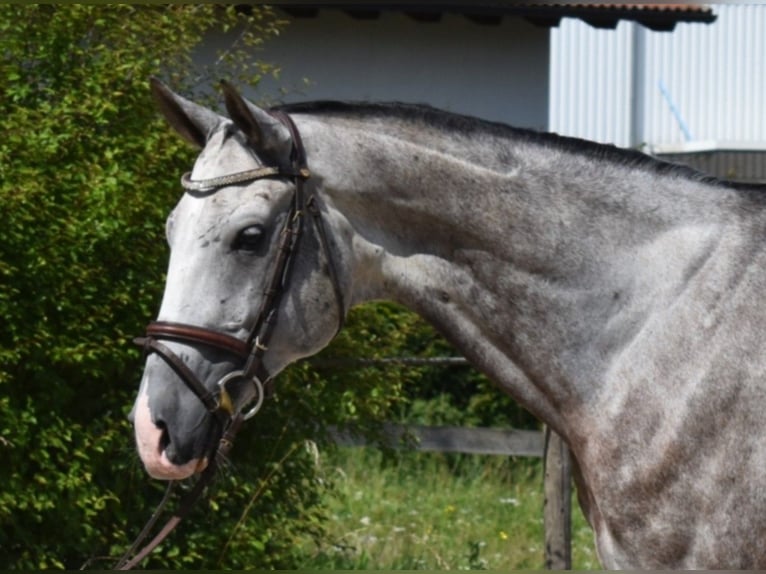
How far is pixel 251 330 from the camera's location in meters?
3.11

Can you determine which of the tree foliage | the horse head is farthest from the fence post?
the horse head

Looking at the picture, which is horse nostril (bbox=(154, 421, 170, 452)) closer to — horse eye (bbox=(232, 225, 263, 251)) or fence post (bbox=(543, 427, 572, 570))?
horse eye (bbox=(232, 225, 263, 251))

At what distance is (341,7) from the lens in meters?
10.5

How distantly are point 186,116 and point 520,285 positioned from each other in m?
0.97

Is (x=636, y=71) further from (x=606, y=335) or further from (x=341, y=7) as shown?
(x=606, y=335)

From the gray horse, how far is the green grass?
3046mm

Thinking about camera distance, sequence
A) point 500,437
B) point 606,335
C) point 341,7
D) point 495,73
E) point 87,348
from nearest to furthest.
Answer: point 606,335, point 87,348, point 500,437, point 341,7, point 495,73

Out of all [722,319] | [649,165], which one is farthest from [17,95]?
[722,319]

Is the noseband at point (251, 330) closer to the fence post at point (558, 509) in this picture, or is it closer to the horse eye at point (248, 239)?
the horse eye at point (248, 239)

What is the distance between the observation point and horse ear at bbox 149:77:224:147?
3.33m

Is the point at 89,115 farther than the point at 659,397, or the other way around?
the point at 89,115

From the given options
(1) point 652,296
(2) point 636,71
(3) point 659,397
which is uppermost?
(1) point 652,296

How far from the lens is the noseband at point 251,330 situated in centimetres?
302

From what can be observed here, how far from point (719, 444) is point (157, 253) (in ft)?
10.0
